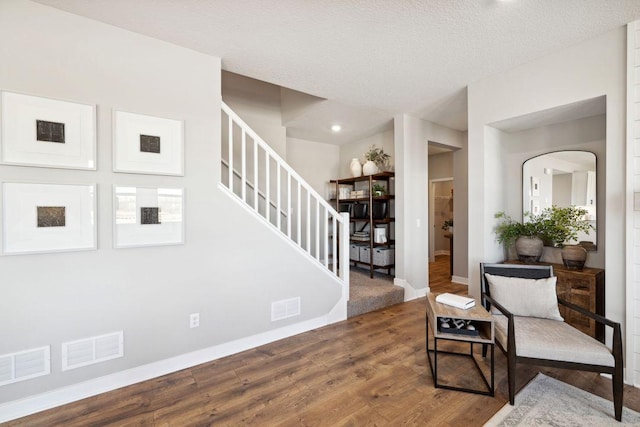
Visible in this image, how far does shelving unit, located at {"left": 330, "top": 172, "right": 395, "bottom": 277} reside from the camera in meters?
4.37

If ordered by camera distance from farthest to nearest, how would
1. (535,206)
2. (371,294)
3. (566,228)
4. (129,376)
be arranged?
(371,294)
(535,206)
(566,228)
(129,376)

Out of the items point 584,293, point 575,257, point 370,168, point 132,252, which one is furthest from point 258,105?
point 584,293

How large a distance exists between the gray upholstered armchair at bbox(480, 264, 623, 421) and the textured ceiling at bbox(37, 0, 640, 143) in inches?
76.1

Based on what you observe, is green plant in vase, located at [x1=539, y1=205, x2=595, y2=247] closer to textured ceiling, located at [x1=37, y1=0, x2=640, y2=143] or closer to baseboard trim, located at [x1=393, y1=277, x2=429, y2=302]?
textured ceiling, located at [x1=37, y1=0, x2=640, y2=143]

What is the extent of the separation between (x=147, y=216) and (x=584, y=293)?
148 inches

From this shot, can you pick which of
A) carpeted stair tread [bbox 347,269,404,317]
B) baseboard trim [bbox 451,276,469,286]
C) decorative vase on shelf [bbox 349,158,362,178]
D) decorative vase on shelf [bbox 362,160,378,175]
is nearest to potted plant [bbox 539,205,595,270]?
carpeted stair tread [bbox 347,269,404,317]

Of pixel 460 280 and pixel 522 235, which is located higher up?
pixel 522 235

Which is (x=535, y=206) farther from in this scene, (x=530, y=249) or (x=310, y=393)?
(x=310, y=393)

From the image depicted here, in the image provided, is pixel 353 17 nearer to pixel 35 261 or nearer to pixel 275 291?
pixel 275 291

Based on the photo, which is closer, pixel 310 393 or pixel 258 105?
pixel 310 393

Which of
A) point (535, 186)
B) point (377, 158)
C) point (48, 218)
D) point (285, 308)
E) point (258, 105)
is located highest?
point (258, 105)

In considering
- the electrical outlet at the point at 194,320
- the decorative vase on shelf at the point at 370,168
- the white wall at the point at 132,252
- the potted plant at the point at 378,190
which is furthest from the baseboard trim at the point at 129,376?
the decorative vase on shelf at the point at 370,168

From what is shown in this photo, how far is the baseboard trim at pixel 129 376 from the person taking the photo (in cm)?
180

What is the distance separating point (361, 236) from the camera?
15.6 ft
